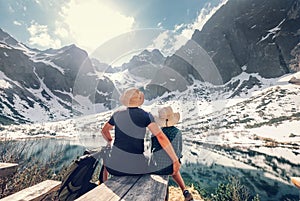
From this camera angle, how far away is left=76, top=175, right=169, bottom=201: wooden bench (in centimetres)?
230

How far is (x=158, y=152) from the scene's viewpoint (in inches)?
155

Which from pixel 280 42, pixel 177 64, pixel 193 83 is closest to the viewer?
pixel 280 42

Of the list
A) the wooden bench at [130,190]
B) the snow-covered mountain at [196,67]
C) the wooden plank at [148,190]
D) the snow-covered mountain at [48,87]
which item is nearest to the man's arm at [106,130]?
the wooden bench at [130,190]

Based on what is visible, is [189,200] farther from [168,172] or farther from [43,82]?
[43,82]

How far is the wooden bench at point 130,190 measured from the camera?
90.5 inches

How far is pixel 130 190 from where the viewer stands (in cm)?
259

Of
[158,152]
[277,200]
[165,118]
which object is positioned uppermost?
[165,118]

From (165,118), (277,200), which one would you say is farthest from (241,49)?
(165,118)

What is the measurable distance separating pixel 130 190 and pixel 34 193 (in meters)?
1.45

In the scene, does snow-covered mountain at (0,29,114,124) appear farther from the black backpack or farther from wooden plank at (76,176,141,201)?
wooden plank at (76,176,141,201)

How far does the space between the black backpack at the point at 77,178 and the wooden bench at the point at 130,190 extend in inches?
38.7

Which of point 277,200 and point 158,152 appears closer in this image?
point 158,152

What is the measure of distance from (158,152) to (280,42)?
10746 centimetres

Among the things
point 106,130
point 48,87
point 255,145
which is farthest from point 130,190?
point 48,87
